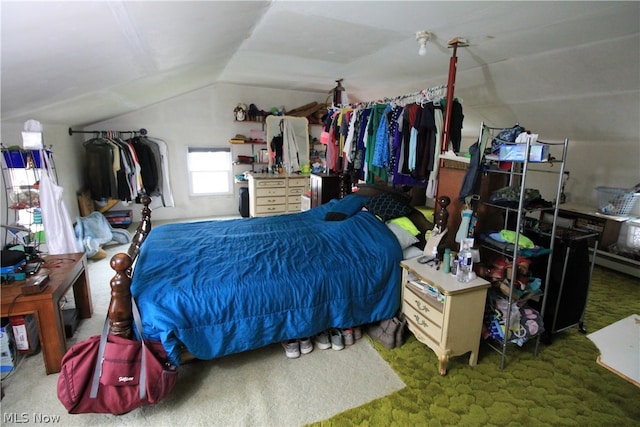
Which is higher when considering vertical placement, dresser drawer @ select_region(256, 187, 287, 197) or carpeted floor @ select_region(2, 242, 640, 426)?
dresser drawer @ select_region(256, 187, 287, 197)

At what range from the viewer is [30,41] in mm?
1351

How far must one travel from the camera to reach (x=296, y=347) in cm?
223

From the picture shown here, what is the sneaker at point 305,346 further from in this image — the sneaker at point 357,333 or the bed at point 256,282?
the sneaker at point 357,333

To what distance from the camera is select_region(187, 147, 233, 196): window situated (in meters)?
5.72

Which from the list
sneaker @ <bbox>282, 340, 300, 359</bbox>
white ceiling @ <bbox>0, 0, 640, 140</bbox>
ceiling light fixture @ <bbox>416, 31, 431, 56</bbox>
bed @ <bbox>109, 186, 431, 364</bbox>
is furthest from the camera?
ceiling light fixture @ <bbox>416, 31, 431, 56</bbox>

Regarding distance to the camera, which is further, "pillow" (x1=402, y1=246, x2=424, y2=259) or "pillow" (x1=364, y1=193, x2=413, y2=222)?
"pillow" (x1=364, y1=193, x2=413, y2=222)

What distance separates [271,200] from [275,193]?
0.14 metres

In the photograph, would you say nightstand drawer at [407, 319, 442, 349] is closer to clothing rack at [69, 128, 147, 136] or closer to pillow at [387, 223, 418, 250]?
pillow at [387, 223, 418, 250]

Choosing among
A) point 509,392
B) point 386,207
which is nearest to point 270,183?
point 386,207

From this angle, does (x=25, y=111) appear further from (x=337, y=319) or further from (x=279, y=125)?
(x=279, y=125)

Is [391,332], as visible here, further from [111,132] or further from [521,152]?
[111,132]

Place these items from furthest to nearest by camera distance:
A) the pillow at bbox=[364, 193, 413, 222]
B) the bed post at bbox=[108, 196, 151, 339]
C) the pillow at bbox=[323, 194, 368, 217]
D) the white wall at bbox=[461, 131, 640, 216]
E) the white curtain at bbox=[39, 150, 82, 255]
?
the white wall at bbox=[461, 131, 640, 216] → the pillow at bbox=[323, 194, 368, 217] → the pillow at bbox=[364, 193, 413, 222] → the white curtain at bbox=[39, 150, 82, 255] → the bed post at bbox=[108, 196, 151, 339]

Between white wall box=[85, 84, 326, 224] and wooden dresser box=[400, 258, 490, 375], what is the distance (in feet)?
15.0
